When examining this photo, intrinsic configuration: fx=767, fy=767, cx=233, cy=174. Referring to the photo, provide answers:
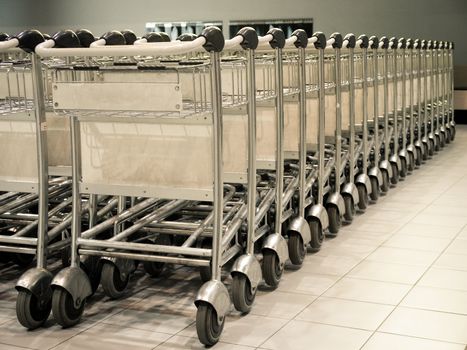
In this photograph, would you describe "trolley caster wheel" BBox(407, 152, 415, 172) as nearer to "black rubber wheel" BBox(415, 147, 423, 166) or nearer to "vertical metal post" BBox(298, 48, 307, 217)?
"black rubber wheel" BBox(415, 147, 423, 166)

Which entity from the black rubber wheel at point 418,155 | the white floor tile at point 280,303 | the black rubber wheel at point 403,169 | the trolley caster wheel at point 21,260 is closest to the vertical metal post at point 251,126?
the white floor tile at point 280,303

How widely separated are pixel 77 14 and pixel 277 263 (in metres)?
12.3

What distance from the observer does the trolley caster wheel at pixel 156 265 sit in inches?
155

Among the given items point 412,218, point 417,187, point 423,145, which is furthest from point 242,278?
point 423,145

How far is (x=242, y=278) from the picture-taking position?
3.35 m

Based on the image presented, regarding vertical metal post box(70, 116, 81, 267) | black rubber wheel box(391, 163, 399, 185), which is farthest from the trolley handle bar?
black rubber wheel box(391, 163, 399, 185)

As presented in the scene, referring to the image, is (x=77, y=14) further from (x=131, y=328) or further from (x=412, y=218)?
(x=131, y=328)

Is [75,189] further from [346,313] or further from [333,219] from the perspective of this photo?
[333,219]

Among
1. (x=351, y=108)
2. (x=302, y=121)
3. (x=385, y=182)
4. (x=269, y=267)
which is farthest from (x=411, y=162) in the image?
(x=269, y=267)

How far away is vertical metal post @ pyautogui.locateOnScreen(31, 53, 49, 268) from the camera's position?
127 inches

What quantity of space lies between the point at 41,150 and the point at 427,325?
1802mm

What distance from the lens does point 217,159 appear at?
305 centimetres

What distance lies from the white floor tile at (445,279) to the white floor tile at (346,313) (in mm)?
451

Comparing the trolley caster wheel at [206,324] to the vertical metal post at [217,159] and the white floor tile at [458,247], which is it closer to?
the vertical metal post at [217,159]
